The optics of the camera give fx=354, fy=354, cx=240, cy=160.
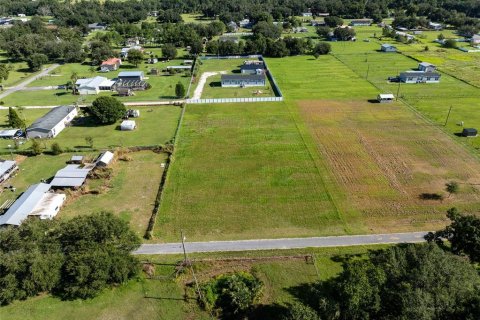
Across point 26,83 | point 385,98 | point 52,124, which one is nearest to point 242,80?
point 385,98

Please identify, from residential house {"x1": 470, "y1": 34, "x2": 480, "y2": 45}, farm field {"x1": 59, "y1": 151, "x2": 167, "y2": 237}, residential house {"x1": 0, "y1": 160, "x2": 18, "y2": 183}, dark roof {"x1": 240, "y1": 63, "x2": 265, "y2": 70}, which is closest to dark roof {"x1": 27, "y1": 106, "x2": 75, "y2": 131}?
residential house {"x1": 0, "y1": 160, "x2": 18, "y2": 183}

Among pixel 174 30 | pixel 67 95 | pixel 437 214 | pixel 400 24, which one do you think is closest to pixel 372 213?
pixel 437 214

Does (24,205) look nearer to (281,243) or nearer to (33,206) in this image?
(33,206)

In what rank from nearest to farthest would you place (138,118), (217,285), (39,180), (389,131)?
(217,285), (39,180), (389,131), (138,118)

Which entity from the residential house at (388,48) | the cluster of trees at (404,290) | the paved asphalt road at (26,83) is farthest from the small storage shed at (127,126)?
the residential house at (388,48)

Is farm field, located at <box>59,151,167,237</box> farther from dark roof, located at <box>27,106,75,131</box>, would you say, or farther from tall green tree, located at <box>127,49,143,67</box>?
tall green tree, located at <box>127,49,143,67</box>

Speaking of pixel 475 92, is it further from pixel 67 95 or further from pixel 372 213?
pixel 67 95

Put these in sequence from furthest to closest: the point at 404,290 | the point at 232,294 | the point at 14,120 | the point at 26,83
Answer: the point at 26,83
the point at 14,120
the point at 232,294
the point at 404,290
